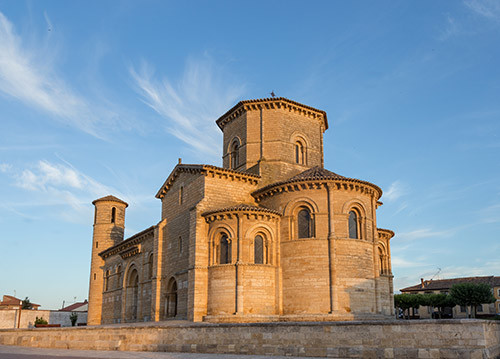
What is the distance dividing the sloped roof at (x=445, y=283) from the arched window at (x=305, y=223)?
48.9m

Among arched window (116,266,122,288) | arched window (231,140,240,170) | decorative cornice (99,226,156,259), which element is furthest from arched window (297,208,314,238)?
arched window (116,266,122,288)

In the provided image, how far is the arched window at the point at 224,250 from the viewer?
76.3 feet

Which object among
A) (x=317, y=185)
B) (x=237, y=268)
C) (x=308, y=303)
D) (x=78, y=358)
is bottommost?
(x=78, y=358)

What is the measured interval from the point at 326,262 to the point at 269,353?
826 centimetres

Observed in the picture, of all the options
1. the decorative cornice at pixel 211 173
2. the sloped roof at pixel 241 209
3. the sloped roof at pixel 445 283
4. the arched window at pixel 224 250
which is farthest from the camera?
the sloped roof at pixel 445 283

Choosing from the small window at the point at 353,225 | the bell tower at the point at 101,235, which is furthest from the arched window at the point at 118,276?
the small window at the point at 353,225

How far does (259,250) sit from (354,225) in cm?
521

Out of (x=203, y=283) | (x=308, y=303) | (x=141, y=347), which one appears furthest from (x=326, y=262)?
(x=141, y=347)

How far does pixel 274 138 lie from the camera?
29156 mm

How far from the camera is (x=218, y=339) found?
16109 millimetres

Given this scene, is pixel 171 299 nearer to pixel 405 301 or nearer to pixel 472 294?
pixel 472 294

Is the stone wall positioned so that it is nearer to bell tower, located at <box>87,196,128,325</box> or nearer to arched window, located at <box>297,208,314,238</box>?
bell tower, located at <box>87,196,128,325</box>

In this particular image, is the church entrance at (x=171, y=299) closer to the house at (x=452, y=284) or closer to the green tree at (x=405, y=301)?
the green tree at (x=405, y=301)

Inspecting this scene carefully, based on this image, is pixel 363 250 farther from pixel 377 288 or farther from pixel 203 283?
pixel 203 283
